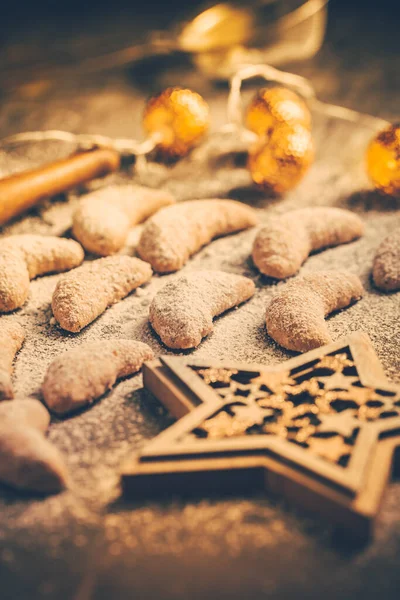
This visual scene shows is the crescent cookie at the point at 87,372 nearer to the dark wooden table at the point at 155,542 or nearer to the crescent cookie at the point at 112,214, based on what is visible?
the dark wooden table at the point at 155,542

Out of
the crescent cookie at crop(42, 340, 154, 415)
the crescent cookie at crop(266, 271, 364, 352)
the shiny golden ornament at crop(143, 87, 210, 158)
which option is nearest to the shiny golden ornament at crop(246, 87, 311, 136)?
the shiny golden ornament at crop(143, 87, 210, 158)

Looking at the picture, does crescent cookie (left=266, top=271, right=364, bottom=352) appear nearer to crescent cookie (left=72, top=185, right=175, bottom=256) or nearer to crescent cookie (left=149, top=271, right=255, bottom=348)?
crescent cookie (left=149, top=271, right=255, bottom=348)

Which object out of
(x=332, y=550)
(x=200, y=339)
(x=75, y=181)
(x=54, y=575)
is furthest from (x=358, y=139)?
(x=54, y=575)

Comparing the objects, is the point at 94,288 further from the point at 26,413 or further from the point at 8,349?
the point at 26,413

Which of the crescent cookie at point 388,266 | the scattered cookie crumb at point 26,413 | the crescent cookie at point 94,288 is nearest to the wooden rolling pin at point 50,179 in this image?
the crescent cookie at point 94,288

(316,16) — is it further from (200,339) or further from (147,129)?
(200,339)
